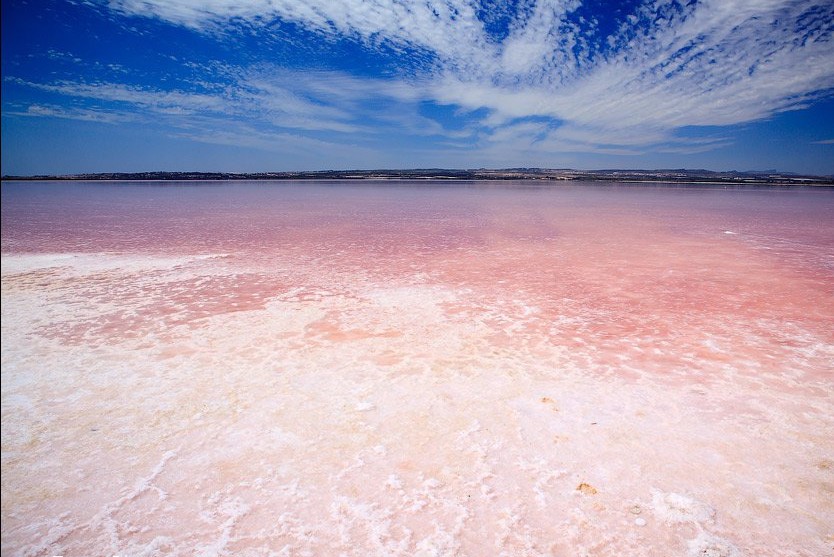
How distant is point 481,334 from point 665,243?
775 centimetres

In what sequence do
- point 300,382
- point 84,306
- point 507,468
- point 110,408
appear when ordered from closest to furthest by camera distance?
1. point 507,468
2. point 110,408
3. point 300,382
4. point 84,306

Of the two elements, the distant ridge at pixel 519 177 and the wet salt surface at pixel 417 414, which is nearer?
the wet salt surface at pixel 417 414

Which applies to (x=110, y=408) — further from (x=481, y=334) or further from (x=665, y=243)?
(x=665, y=243)

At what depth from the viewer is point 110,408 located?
313 cm

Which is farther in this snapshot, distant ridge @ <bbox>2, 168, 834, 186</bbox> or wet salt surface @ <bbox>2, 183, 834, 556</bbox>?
distant ridge @ <bbox>2, 168, 834, 186</bbox>

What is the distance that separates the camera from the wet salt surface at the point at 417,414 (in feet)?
7.03

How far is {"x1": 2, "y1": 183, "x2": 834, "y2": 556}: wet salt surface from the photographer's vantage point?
2.14 meters

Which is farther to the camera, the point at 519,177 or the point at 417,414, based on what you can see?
the point at 519,177

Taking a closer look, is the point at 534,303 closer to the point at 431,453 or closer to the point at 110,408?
the point at 431,453

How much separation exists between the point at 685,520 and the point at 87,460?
131 inches

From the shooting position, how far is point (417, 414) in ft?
10.2

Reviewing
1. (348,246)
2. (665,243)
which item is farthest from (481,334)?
(665,243)

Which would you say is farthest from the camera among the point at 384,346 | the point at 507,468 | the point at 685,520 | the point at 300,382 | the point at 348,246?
the point at 348,246

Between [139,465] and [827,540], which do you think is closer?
[827,540]
